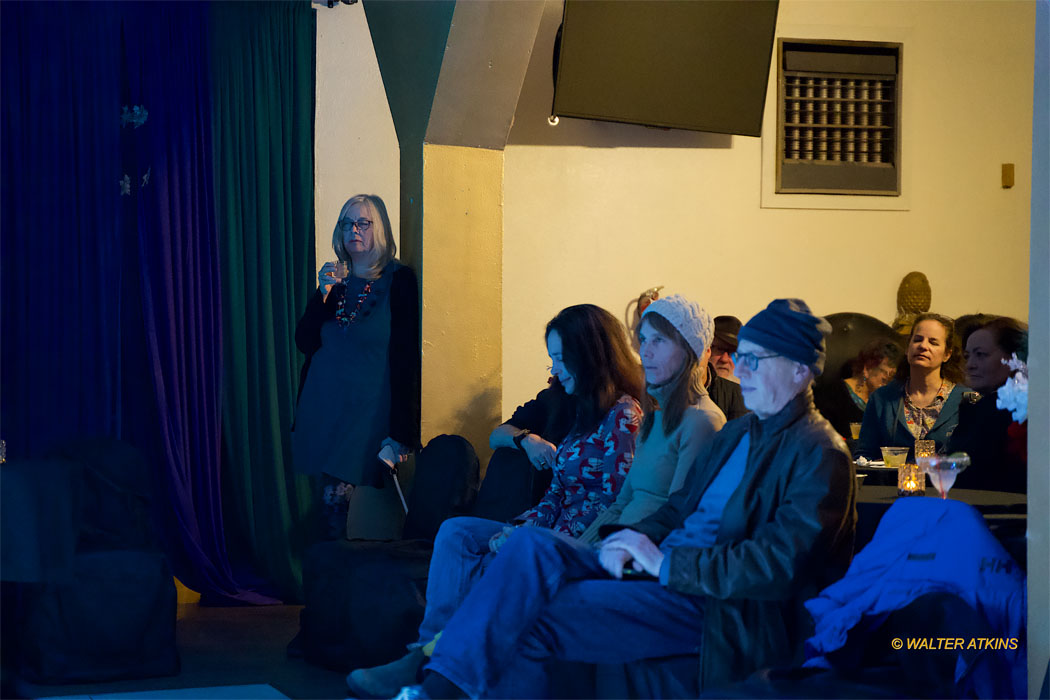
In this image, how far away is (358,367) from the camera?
4.75m

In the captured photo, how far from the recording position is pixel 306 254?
17.2 ft

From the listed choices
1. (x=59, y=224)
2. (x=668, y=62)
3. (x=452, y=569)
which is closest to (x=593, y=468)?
(x=452, y=569)

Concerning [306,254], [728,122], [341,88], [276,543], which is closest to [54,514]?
[276,543]

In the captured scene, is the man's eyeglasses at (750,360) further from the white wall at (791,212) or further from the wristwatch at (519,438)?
the white wall at (791,212)

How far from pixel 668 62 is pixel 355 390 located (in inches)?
88.5

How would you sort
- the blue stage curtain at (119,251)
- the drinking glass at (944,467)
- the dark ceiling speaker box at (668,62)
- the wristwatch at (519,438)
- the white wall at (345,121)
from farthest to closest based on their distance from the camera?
the dark ceiling speaker box at (668,62) → the white wall at (345,121) → the blue stage curtain at (119,251) → the wristwatch at (519,438) → the drinking glass at (944,467)

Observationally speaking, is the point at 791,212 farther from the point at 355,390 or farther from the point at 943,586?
the point at 943,586

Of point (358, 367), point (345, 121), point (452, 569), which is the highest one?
point (345, 121)

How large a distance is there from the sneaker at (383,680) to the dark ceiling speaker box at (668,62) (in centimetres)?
306

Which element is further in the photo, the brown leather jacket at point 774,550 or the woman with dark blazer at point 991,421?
the woman with dark blazer at point 991,421

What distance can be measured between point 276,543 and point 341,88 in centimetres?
205

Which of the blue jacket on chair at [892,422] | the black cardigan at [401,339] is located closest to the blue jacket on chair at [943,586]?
the blue jacket on chair at [892,422]

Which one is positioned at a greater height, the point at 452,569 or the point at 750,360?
the point at 750,360

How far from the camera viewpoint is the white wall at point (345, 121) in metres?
5.38
